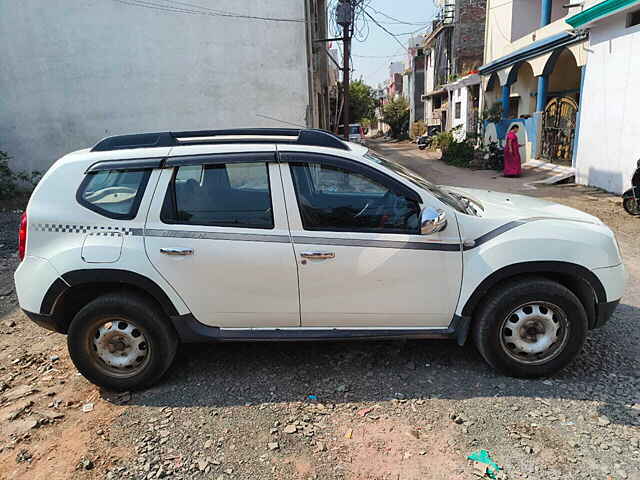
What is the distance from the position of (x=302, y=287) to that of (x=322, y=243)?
0.35 metres

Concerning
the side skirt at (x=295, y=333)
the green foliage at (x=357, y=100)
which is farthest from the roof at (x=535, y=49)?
the green foliage at (x=357, y=100)

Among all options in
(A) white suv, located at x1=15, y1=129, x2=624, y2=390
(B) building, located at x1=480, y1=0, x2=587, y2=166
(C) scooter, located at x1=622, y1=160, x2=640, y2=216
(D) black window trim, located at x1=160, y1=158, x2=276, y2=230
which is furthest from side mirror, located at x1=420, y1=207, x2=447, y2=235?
(B) building, located at x1=480, y1=0, x2=587, y2=166

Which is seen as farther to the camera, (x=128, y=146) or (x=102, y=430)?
(x=128, y=146)

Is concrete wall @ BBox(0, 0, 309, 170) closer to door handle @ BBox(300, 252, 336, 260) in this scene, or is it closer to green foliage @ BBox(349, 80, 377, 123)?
door handle @ BBox(300, 252, 336, 260)

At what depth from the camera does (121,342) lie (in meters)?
3.42

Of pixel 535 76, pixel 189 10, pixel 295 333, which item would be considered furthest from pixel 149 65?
pixel 535 76

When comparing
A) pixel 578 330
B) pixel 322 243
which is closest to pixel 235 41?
pixel 322 243

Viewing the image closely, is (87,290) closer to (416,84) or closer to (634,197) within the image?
(634,197)

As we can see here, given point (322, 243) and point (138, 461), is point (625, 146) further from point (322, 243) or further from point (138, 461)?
point (138, 461)

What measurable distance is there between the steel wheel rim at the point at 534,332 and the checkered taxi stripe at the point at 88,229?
8.89 ft

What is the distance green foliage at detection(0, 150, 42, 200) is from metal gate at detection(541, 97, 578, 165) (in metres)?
16.2

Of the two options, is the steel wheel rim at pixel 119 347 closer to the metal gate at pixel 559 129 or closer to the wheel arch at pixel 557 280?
the wheel arch at pixel 557 280

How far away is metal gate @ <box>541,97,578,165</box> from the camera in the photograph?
49.0ft

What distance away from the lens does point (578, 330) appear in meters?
3.28
